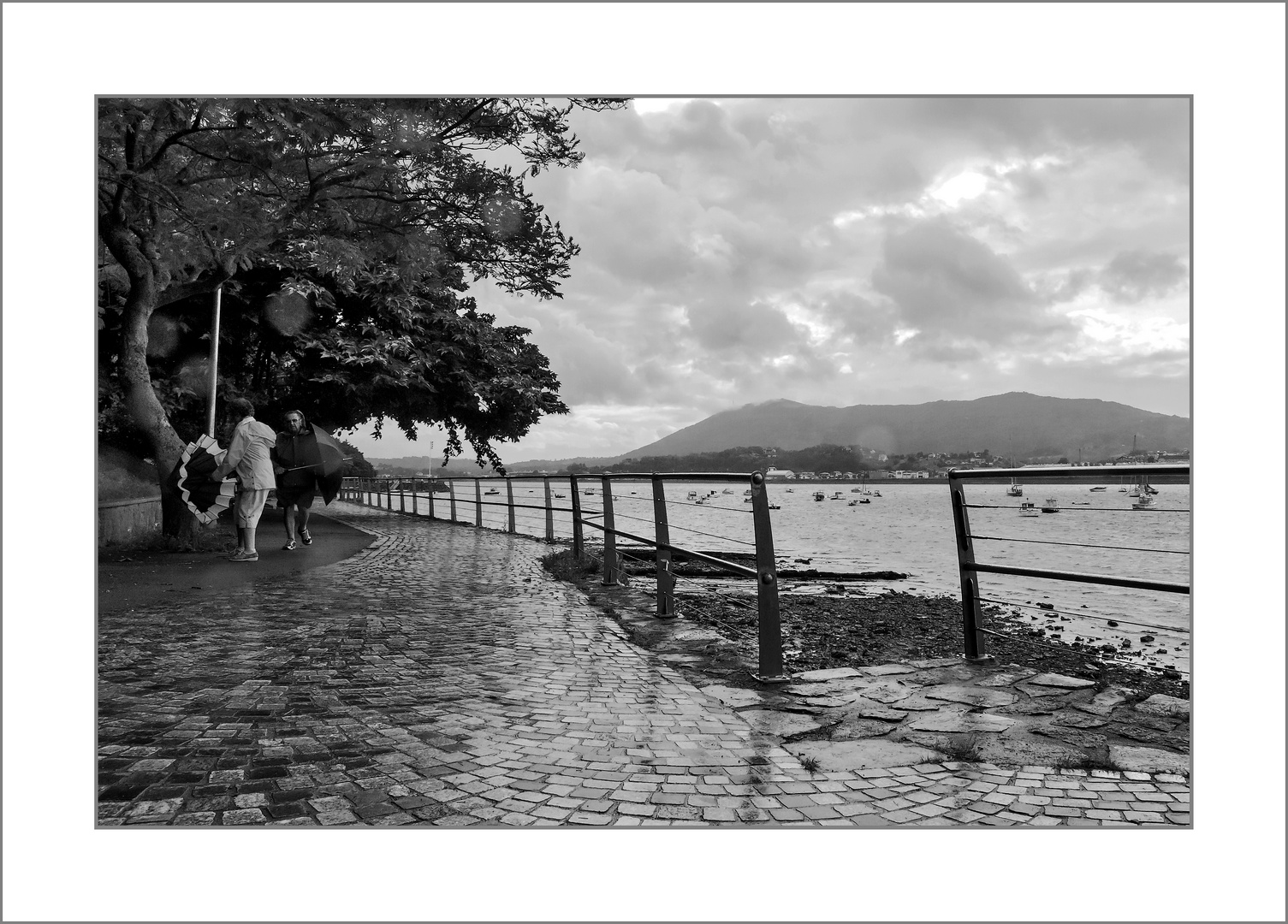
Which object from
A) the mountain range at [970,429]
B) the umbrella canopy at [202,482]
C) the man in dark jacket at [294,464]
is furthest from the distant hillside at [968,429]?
the man in dark jacket at [294,464]

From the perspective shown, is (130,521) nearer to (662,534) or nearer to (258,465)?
(258,465)

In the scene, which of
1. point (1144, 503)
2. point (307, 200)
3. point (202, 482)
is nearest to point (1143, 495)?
point (1144, 503)

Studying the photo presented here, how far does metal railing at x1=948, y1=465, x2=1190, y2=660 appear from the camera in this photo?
3.39 metres

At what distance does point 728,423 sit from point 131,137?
438 cm

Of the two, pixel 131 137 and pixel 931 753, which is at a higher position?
pixel 131 137

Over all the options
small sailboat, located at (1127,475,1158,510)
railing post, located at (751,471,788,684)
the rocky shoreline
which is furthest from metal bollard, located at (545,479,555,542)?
small sailboat, located at (1127,475,1158,510)

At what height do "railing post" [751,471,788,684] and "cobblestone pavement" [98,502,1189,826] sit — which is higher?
"railing post" [751,471,788,684]

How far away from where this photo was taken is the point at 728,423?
5.55 metres

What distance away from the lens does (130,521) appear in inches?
337

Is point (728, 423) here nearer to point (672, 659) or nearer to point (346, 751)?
point (672, 659)

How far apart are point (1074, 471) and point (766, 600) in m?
1.57

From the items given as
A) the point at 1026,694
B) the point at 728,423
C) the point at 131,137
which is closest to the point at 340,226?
the point at 131,137

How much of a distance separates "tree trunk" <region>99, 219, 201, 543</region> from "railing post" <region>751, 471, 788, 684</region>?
6863mm

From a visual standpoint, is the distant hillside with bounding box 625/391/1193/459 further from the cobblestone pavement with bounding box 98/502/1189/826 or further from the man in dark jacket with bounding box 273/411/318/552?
the man in dark jacket with bounding box 273/411/318/552
